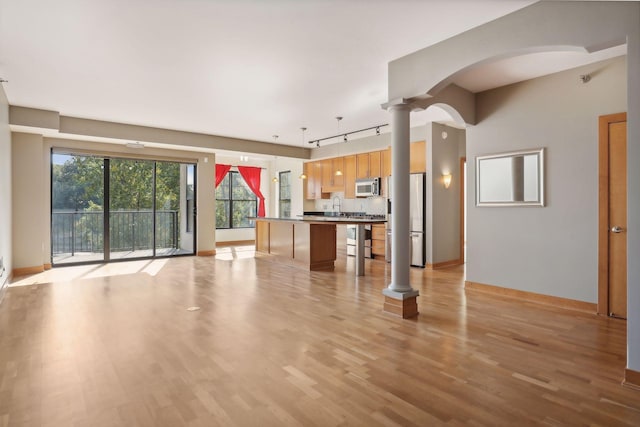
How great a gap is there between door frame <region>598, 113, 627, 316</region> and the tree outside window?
864 centimetres

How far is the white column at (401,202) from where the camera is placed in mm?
3656

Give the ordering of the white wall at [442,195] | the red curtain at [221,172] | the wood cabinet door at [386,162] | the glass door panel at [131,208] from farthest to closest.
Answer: the red curtain at [221,172] < the wood cabinet door at [386,162] < the glass door panel at [131,208] < the white wall at [442,195]

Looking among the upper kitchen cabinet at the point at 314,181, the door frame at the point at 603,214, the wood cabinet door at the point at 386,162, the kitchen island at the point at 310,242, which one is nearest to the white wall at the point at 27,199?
the kitchen island at the point at 310,242

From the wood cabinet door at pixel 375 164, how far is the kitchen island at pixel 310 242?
1668 millimetres

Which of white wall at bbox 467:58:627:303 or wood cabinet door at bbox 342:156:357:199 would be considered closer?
white wall at bbox 467:58:627:303

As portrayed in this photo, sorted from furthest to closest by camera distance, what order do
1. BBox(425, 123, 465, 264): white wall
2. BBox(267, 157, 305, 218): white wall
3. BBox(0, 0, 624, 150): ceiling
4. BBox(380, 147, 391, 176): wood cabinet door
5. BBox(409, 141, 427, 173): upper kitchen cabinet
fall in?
1. BBox(267, 157, 305, 218): white wall
2. BBox(380, 147, 391, 176): wood cabinet door
3. BBox(409, 141, 427, 173): upper kitchen cabinet
4. BBox(425, 123, 465, 264): white wall
5. BBox(0, 0, 624, 150): ceiling

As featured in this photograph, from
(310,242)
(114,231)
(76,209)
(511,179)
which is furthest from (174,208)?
(511,179)

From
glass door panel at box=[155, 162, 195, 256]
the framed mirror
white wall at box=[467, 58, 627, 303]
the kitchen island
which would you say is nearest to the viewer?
white wall at box=[467, 58, 627, 303]

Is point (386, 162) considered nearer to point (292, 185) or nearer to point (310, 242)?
point (310, 242)

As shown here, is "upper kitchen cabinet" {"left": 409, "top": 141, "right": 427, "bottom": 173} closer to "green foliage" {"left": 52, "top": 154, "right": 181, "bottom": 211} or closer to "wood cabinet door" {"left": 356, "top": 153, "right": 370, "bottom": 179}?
"wood cabinet door" {"left": 356, "top": 153, "right": 370, "bottom": 179}

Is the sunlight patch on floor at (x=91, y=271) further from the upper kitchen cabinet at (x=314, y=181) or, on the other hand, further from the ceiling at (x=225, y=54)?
the upper kitchen cabinet at (x=314, y=181)

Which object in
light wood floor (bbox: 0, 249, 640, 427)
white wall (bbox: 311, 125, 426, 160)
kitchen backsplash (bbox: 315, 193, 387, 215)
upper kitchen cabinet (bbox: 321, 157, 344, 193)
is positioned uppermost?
white wall (bbox: 311, 125, 426, 160)

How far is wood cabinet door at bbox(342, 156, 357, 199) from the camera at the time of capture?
26.7 ft

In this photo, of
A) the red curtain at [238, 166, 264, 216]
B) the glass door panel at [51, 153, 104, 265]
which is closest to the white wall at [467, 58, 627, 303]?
the glass door panel at [51, 153, 104, 265]
